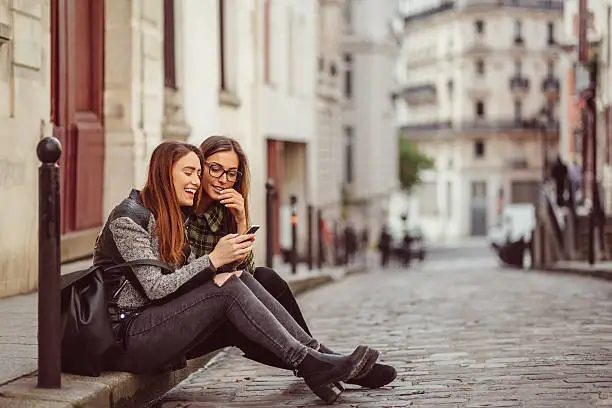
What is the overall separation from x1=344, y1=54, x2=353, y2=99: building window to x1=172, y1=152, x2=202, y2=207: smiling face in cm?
4725

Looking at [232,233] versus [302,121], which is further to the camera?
[302,121]

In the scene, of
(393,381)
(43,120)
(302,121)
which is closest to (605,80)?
(302,121)

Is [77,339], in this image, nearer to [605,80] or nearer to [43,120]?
[43,120]

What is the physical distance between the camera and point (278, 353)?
6262 mm

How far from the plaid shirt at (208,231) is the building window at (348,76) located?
46816 mm

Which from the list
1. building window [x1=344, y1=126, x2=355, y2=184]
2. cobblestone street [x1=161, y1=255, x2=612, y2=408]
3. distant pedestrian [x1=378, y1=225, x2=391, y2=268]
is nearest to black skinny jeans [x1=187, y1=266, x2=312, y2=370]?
cobblestone street [x1=161, y1=255, x2=612, y2=408]

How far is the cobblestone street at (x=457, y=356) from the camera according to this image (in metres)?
6.46

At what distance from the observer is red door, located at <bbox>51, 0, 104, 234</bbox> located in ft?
38.6

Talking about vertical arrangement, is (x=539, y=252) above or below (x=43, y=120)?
below

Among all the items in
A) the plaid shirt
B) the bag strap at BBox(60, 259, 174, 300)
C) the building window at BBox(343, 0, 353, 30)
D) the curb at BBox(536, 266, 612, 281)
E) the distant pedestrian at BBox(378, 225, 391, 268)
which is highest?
the building window at BBox(343, 0, 353, 30)

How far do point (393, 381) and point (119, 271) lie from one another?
1.69 m

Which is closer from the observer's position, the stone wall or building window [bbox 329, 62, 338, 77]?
the stone wall

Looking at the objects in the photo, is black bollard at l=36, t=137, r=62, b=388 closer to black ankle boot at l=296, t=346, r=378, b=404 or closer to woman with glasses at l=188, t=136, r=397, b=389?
woman with glasses at l=188, t=136, r=397, b=389

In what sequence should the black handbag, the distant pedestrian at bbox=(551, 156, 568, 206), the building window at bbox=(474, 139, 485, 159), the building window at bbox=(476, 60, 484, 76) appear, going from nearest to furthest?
the black handbag → the distant pedestrian at bbox=(551, 156, 568, 206) → the building window at bbox=(476, 60, 484, 76) → the building window at bbox=(474, 139, 485, 159)
